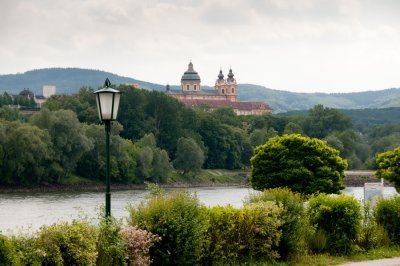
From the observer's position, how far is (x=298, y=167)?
42.9m

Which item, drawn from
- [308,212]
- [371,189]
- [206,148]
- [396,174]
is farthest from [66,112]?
[308,212]

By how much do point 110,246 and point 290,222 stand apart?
514cm

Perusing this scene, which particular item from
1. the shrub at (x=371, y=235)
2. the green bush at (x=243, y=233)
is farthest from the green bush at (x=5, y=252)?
the shrub at (x=371, y=235)

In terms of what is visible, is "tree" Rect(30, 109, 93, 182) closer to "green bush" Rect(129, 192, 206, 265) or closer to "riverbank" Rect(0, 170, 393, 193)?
"riverbank" Rect(0, 170, 393, 193)

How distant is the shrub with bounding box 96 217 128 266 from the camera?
47.7 feet

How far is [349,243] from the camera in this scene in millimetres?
19500

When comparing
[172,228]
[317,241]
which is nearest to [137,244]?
[172,228]

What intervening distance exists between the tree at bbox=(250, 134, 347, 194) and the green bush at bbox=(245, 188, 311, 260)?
2350 cm

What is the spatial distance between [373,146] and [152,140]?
7429 centimetres

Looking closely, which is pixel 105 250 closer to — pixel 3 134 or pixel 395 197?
pixel 395 197

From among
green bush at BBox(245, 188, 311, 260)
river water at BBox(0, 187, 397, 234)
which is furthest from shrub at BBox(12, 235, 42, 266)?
river water at BBox(0, 187, 397, 234)

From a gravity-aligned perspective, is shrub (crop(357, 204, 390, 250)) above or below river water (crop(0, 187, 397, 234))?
above

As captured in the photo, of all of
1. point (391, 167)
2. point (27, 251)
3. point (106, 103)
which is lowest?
point (391, 167)

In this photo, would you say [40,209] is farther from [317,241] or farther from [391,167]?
[317,241]
